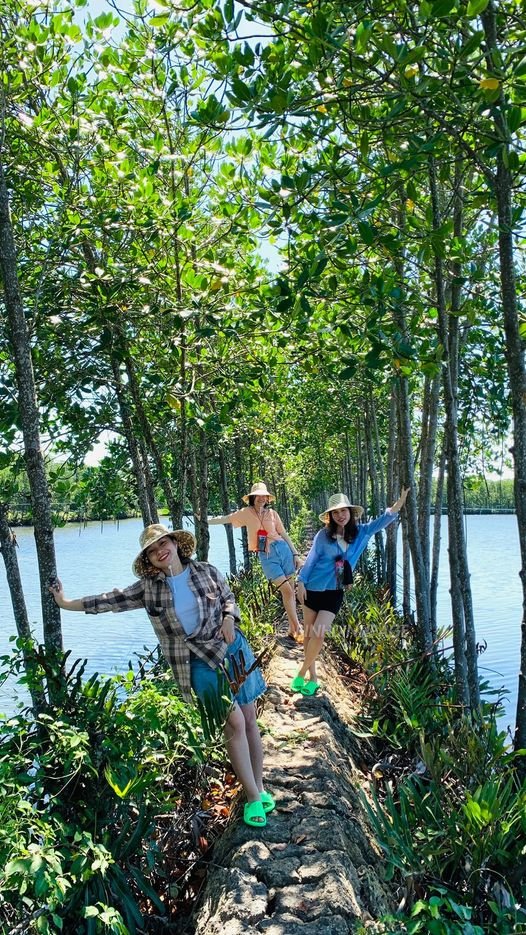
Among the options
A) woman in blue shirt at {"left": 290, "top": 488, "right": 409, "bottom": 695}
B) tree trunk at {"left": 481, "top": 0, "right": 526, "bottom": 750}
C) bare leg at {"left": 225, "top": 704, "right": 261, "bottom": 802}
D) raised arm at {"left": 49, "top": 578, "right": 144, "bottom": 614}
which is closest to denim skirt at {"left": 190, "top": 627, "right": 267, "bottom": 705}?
bare leg at {"left": 225, "top": 704, "right": 261, "bottom": 802}

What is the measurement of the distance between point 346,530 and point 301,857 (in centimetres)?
297

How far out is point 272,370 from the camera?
306 inches

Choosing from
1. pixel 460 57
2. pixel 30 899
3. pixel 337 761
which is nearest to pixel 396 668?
pixel 337 761

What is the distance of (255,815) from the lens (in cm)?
394

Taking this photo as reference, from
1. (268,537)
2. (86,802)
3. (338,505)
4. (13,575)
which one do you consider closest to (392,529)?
(268,537)

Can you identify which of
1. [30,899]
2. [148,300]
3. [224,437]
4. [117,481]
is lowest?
[30,899]

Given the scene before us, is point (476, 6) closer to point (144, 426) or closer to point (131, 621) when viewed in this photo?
point (144, 426)

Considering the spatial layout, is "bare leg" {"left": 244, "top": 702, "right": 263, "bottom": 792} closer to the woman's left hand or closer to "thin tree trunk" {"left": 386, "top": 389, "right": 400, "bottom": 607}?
the woman's left hand

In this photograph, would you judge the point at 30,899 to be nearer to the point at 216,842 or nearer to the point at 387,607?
the point at 216,842

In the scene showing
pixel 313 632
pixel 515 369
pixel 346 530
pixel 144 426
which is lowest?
pixel 313 632

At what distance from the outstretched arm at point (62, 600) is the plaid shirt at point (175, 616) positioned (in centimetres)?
11

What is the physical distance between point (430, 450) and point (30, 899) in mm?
5970

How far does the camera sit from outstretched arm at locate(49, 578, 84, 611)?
3740 mm

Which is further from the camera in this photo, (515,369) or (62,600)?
(515,369)
